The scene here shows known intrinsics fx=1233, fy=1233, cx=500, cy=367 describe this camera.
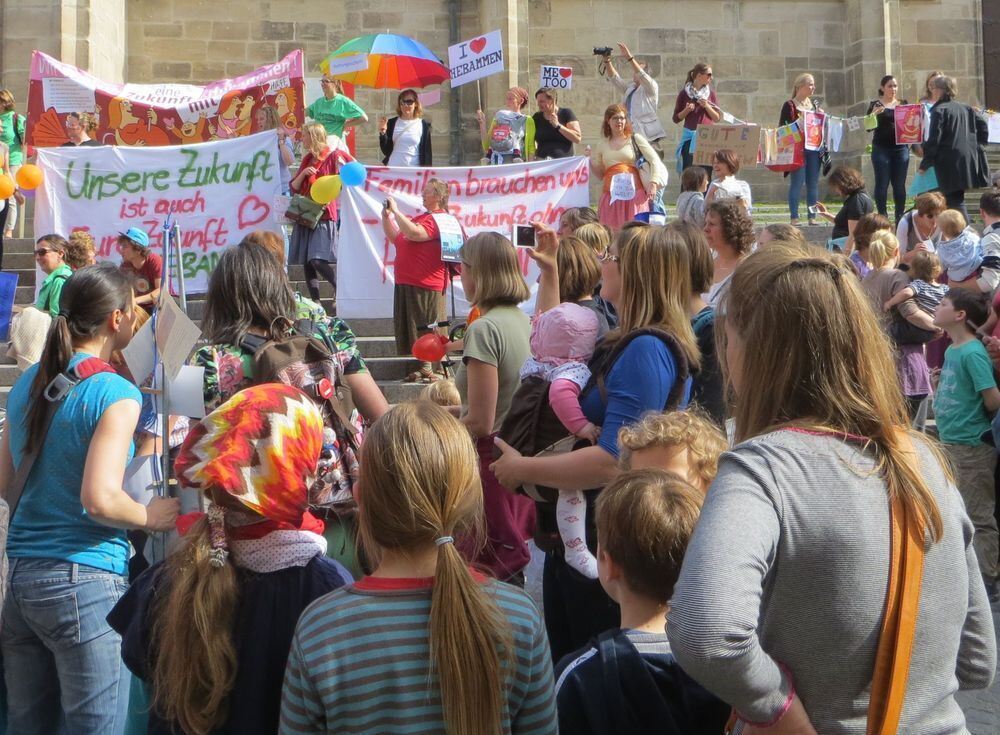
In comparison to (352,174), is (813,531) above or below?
below

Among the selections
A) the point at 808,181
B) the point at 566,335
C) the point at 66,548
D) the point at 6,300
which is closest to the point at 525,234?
the point at 566,335

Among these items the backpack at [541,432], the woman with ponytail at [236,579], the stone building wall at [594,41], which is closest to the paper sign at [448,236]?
the backpack at [541,432]

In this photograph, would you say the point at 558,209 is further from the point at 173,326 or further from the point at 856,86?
the point at 856,86

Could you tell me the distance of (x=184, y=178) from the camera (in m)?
11.6

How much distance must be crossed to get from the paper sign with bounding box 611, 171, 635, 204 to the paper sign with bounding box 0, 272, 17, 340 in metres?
5.12

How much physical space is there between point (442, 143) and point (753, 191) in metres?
4.78

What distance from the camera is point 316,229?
10586 millimetres

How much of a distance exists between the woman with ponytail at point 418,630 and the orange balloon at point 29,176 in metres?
9.67

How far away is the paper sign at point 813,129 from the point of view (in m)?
13.5

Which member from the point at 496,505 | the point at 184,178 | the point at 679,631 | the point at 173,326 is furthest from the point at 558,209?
the point at 679,631

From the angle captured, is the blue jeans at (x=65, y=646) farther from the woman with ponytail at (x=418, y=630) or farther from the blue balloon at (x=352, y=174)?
the blue balloon at (x=352, y=174)

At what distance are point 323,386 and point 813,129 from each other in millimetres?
11179

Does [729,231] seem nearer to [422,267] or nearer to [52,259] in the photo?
[422,267]

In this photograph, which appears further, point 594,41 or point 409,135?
point 594,41
